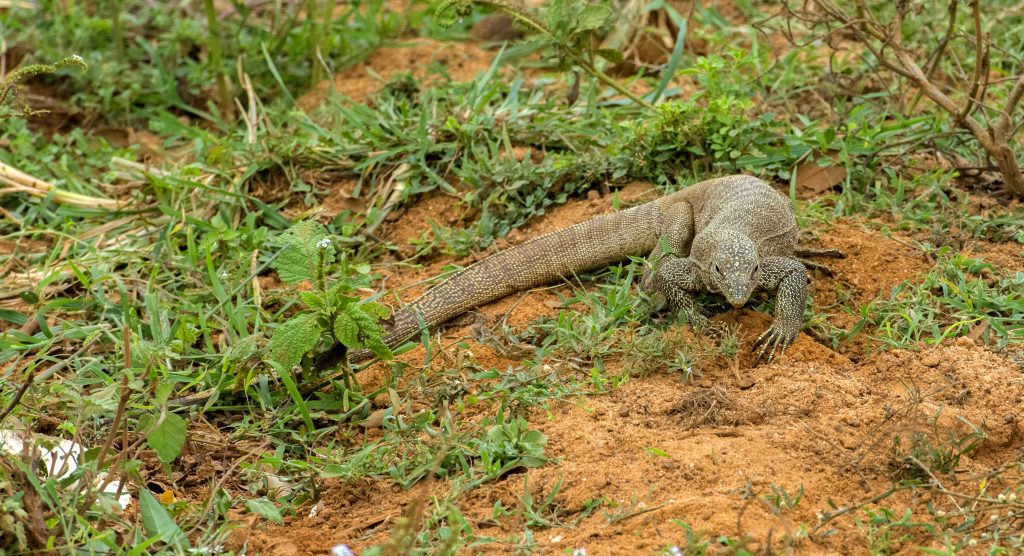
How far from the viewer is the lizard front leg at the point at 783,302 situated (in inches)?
184

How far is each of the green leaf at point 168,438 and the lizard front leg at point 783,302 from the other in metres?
2.42

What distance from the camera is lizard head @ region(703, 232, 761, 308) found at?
470 cm

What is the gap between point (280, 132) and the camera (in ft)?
22.3

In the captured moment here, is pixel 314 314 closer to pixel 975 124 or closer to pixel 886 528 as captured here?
pixel 886 528

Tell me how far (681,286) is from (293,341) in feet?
5.92

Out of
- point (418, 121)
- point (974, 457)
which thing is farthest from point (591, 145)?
point (974, 457)

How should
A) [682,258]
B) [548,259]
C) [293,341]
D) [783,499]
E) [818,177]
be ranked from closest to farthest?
1. [783,499]
2. [293,341]
3. [682,258]
4. [548,259]
5. [818,177]

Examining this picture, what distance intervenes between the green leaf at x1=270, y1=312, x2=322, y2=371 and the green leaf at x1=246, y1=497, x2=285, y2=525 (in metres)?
0.68

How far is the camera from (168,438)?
3646 mm

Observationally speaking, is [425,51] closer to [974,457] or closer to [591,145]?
[591,145]

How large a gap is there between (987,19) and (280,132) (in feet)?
16.4

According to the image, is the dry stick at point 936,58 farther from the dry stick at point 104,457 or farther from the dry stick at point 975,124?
the dry stick at point 104,457

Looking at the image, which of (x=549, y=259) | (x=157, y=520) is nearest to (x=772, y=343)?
(x=549, y=259)

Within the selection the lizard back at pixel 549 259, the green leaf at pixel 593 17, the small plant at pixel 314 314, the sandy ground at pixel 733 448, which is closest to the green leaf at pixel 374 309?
the small plant at pixel 314 314
